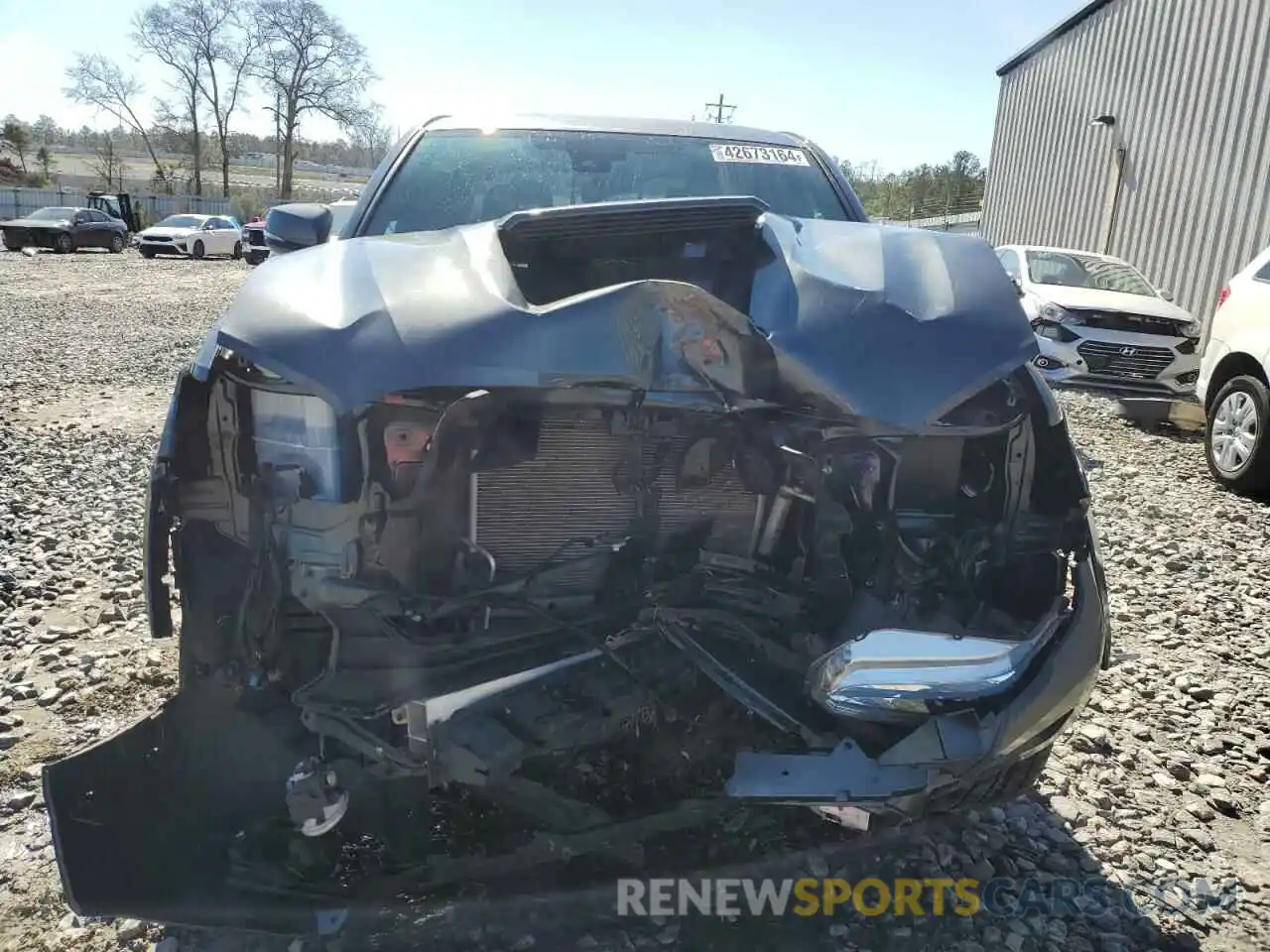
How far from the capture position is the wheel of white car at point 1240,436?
19.9 ft

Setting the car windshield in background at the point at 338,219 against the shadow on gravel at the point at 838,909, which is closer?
the shadow on gravel at the point at 838,909

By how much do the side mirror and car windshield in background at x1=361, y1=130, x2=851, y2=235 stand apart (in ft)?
0.76

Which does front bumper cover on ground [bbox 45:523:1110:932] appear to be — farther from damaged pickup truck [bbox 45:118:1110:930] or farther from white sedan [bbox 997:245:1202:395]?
white sedan [bbox 997:245:1202:395]

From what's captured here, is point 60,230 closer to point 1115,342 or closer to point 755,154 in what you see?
point 1115,342

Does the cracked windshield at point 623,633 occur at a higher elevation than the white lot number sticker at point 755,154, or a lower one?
lower

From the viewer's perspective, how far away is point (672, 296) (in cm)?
189

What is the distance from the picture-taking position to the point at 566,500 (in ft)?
7.04

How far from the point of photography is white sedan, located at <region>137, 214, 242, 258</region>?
1085 inches

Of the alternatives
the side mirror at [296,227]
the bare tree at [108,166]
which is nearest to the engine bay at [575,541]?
the side mirror at [296,227]

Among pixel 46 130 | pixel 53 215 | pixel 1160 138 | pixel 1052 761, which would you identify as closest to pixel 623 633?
pixel 1052 761

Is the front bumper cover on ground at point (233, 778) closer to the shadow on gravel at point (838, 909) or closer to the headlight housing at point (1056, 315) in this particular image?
the shadow on gravel at point (838, 909)

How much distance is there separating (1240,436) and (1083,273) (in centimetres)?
501

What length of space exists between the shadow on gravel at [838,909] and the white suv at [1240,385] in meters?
4.78

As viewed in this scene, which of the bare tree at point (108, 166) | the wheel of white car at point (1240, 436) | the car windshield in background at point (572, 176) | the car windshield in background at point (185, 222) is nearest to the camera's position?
the car windshield in background at point (572, 176)
